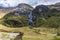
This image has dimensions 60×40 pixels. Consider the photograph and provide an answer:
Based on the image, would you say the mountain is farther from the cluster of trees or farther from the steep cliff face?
the cluster of trees

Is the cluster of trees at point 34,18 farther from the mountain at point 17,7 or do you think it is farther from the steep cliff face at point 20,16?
the mountain at point 17,7

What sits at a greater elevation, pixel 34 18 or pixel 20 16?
pixel 20 16

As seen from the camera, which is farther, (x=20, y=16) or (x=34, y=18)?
(x=20, y=16)

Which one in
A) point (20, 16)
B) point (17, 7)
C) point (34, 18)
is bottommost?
point (34, 18)

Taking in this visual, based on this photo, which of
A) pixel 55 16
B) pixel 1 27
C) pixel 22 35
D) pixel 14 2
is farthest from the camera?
pixel 55 16

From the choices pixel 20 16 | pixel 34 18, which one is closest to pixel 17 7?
pixel 20 16

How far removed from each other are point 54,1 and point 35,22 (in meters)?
3.55

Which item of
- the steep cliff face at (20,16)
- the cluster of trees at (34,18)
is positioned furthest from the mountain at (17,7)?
the cluster of trees at (34,18)

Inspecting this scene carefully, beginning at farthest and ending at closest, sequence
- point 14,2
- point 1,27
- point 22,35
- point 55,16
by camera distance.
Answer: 1. point 55,16
2. point 14,2
3. point 1,27
4. point 22,35

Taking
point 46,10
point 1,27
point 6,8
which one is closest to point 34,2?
point 46,10

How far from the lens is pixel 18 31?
679 inches

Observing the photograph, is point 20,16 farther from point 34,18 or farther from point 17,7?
point 34,18

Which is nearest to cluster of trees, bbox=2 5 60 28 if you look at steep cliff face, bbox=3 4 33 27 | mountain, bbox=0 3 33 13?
steep cliff face, bbox=3 4 33 27

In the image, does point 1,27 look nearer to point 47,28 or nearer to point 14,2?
point 14,2
